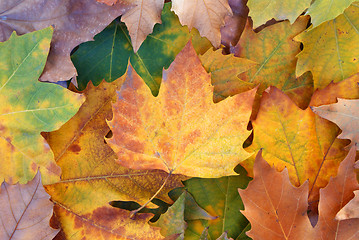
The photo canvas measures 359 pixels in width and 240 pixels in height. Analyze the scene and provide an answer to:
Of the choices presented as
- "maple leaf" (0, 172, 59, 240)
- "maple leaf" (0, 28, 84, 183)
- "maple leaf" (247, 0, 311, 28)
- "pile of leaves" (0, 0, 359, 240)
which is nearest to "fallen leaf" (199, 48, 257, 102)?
"pile of leaves" (0, 0, 359, 240)

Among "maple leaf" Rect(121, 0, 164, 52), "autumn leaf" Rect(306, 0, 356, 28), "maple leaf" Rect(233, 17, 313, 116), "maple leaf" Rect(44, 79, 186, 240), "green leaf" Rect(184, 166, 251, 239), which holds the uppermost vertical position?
"maple leaf" Rect(121, 0, 164, 52)

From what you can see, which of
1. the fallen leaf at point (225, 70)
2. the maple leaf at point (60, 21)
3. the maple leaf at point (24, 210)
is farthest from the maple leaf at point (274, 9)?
the maple leaf at point (24, 210)

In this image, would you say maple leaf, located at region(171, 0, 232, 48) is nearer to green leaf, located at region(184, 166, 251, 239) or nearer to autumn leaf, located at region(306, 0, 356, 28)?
autumn leaf, located at region(306, 0, 356, 28)

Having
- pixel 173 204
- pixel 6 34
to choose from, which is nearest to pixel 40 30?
pixel 6 34

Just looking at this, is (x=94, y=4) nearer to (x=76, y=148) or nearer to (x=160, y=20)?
(x=160, y=20)

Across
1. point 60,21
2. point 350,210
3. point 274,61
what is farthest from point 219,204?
point 60,21

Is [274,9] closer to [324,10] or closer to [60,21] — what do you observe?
[324,10]

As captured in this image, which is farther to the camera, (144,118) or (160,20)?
(160,20)
